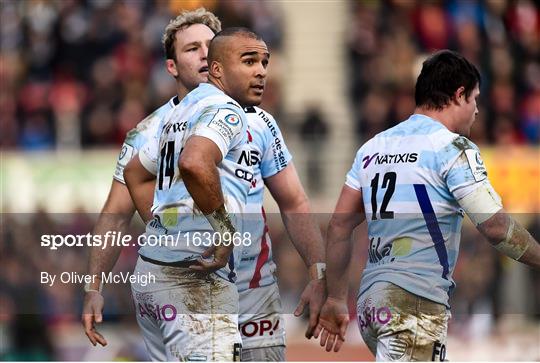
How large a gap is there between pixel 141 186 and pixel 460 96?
2019mm

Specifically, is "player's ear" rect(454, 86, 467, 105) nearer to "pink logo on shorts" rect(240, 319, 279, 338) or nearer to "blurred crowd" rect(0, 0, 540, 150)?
"pink logo on shorts" rect(240, 319, 279, 338)

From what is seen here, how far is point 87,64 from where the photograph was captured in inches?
→ 820

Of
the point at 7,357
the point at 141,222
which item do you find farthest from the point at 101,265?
the point at 7,357

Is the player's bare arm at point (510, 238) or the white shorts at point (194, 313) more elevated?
the player's bare arm at point (510, 238)

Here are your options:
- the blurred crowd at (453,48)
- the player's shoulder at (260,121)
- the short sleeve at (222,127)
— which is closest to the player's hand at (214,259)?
the short sleeve at (222,127)

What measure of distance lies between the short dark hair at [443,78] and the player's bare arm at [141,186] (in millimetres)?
1734

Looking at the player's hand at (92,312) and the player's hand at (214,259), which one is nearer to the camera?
the player's hand at (214,259)

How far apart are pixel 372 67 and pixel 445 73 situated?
42.2 ft

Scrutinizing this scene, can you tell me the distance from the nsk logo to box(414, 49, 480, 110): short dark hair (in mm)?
338

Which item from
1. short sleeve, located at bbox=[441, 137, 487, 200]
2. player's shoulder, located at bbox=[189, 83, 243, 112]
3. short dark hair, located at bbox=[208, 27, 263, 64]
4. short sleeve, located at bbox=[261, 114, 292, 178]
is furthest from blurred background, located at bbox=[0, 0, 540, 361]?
short sleeve, located at bbox=[441, 137, 487, 200]

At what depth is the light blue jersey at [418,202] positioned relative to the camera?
295 inches

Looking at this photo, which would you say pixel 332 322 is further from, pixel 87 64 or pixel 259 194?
pixel 87 64

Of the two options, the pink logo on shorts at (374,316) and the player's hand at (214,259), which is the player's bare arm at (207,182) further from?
the pink logo on shorts at (374,316)

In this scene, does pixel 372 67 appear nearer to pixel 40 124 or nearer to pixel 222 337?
pixel 40 124
